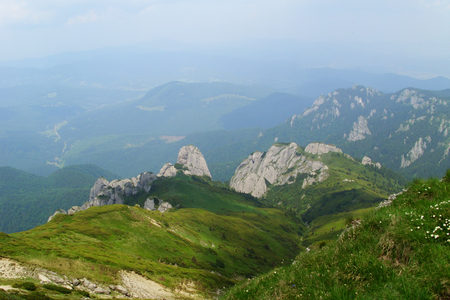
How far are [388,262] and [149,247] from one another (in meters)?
91.4

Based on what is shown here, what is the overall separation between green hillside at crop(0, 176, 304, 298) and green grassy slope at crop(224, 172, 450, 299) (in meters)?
19.3

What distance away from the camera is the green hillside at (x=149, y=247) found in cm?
5331

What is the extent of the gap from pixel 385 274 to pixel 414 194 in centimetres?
743

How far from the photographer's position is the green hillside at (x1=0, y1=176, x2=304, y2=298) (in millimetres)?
53312

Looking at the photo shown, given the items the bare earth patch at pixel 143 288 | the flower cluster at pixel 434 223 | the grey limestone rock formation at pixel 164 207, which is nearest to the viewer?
the flower cluster at pixel 434 223

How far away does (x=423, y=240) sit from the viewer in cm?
1235

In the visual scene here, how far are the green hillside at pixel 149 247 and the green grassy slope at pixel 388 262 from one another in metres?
19.3

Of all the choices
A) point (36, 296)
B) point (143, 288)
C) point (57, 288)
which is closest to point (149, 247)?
point (143, 288)

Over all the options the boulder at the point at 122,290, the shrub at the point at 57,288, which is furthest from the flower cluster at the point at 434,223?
the boulder at the point at 122,290

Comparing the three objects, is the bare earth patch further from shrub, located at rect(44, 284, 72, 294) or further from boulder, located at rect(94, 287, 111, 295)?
shrub, located at rect(44, 284, 72, 294)

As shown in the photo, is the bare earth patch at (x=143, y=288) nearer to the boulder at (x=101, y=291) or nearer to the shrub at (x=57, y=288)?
the boulder at (x=101, y=291)

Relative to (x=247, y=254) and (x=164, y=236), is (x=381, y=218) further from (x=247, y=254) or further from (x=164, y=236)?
Answer: (x=247, y=254)

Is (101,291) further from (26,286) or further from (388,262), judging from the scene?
(388,262)

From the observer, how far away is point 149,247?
306 ft
